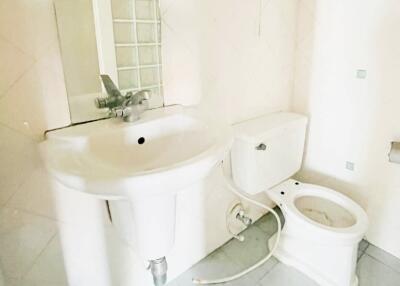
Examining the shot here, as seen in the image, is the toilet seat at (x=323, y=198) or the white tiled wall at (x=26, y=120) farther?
the toilet seat at (x=323, y=198)

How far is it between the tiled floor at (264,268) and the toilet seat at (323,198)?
0.29 meters

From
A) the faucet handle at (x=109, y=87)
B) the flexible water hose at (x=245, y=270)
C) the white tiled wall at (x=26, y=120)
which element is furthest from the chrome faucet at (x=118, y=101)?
the flexible water hose at (x=245, y=270)

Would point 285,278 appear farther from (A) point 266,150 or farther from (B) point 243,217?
(A) point 266,150

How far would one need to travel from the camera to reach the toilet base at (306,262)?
1.28 m

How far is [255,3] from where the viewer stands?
4.15ft

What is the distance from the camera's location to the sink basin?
0.60 metres

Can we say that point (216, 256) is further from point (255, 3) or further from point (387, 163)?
point (255, 3)

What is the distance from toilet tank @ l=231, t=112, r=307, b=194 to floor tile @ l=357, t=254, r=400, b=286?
559 millimetres

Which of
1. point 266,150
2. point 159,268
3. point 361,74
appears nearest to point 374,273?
point 266,150

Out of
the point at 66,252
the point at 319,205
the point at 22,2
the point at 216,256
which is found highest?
the point at 22,2

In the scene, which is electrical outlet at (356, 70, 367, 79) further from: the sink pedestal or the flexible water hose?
the sink pedestal

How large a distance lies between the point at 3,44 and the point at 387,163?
1.57 meters

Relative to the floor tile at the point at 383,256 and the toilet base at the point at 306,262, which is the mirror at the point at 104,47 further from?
the floor tile at the point at 383,256

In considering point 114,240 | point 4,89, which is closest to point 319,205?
point 114,240
